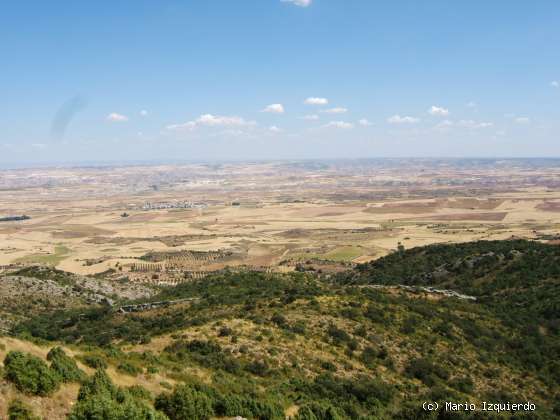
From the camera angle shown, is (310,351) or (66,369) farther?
(310,351)

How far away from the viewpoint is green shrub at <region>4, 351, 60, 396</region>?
10.7 metres

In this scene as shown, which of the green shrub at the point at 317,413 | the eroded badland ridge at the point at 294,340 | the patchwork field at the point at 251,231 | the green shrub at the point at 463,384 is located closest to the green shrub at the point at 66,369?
the eroded badland ridge at the point at 294,340

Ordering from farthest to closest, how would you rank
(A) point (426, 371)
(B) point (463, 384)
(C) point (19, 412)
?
(A) point (426, 371), (B) point (463, 384), (C) point (19, 412)

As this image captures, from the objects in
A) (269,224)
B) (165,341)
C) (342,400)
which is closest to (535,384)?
(342,400)

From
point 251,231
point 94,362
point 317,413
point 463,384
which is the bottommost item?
point 251,231

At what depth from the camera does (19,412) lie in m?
9.55

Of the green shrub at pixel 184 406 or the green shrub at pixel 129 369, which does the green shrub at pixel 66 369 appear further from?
the green shrub at pixel 184 406

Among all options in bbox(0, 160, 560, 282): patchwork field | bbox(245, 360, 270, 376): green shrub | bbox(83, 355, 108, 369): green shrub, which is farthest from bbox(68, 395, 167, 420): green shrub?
bbox(0, 160, 560, 282): patchwork field

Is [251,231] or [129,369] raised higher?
[129,369]

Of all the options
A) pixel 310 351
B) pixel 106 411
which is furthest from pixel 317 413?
pixel 310 351

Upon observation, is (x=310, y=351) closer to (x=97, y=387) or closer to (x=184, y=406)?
(x=184, y=406)

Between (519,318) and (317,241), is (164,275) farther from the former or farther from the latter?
(519,318)

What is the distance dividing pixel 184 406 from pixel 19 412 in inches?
172

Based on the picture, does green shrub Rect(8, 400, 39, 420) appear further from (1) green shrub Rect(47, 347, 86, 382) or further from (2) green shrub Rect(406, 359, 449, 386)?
(2) green shrub Rect(406, 359, 449, 386)
